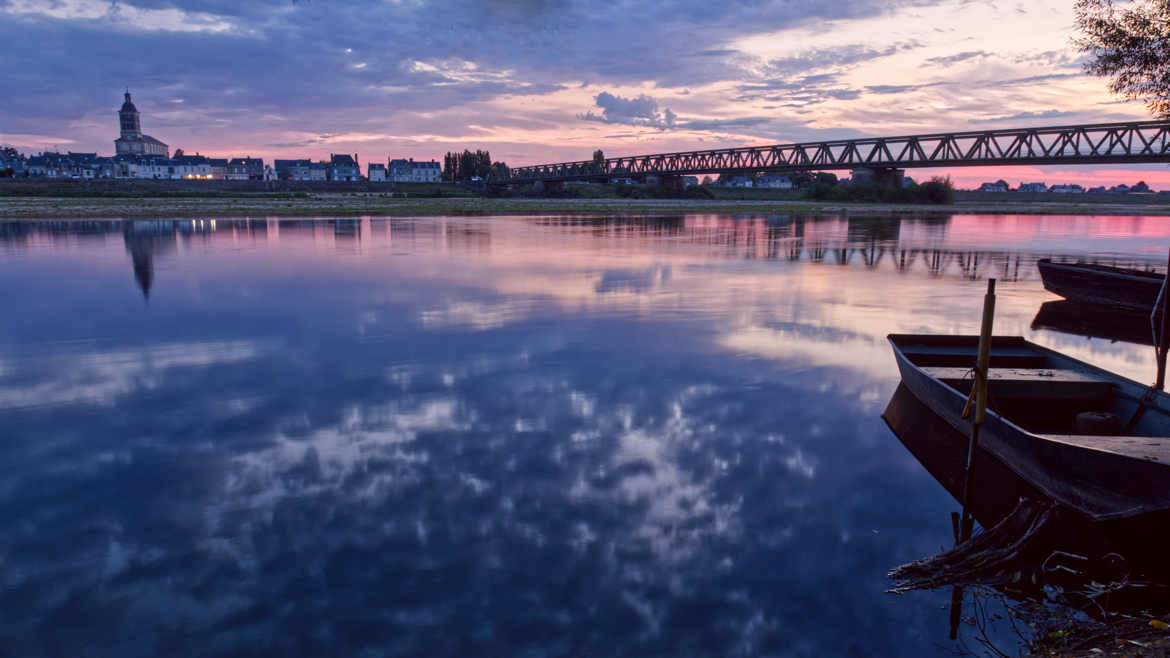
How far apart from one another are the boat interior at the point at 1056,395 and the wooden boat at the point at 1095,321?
1090 centimetres

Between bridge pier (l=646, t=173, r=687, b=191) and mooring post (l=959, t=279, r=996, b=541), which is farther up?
bridge pier (l=646, t=173, r=687, b=191)

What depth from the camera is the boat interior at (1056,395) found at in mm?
10352

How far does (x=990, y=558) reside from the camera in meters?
8.14

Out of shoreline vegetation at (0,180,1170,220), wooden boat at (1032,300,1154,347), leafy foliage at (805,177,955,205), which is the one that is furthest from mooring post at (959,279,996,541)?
leafy foliage at (805,177,955,205)

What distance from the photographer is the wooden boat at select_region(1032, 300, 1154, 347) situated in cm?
2305

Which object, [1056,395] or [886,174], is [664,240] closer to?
[1056,395]

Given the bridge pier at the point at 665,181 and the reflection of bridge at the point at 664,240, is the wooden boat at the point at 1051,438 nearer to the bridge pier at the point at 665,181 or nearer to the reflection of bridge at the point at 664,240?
the reflection of bridge at the point at 664,240

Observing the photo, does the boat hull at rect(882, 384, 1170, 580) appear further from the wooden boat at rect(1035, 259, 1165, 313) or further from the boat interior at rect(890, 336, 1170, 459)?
the wooden boat at rect(1035, 259, 1165, 313)

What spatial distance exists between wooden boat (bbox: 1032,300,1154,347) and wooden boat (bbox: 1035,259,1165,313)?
13.2 inches

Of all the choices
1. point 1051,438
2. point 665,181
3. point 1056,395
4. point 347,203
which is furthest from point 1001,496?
point 665,181

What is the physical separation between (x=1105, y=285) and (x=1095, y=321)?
3821 mm

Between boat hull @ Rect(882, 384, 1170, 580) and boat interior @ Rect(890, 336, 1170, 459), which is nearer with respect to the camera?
boat hull @ Rect(882, 384, 1170, 580)

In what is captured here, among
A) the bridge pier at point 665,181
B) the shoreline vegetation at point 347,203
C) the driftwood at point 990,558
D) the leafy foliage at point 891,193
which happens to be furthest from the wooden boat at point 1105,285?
the bridge pier at point 665,181

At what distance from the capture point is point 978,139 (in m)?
111
